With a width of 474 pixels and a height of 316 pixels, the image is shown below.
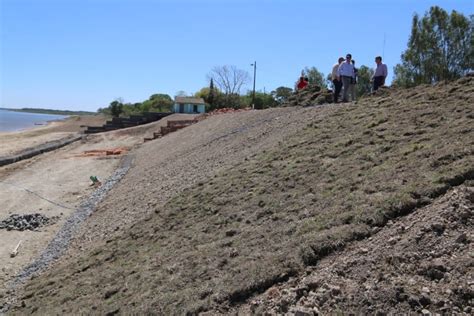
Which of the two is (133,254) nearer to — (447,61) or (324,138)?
(324,138)

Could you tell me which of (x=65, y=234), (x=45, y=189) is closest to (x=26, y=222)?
(x=65, y=234)

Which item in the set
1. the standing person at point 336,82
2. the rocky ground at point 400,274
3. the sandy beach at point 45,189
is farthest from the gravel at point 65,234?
the standing person at point 336,82

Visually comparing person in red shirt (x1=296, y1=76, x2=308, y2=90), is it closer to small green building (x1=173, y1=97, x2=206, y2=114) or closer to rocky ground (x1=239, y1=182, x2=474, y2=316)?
rocky ground (x1=239, y1=182, x2=474, y2=316)

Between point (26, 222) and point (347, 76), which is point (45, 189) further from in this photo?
point (347, 76)

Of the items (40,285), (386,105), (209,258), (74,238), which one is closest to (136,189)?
(74,238)

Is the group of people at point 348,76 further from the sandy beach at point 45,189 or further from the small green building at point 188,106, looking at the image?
the small green building at point 188,106

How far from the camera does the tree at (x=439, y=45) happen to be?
152 ft

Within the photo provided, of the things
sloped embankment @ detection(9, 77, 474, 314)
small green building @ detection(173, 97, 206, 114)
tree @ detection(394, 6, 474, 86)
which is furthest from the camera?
small green building @ detection(173, 97, 206, 114)

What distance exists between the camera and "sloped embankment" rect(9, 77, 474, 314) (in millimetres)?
5414

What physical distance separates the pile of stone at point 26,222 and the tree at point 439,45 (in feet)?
130

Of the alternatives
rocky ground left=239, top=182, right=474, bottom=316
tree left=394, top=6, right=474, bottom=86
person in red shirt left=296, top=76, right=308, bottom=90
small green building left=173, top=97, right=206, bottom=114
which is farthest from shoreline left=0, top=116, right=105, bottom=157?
tree left=394, top=6, right=474, bottom=86

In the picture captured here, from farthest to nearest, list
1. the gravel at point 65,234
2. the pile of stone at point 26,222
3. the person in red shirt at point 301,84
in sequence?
the person in red shirt at point 301,84 → the pile of stone at point 26,222 → the gravel at point 65,234

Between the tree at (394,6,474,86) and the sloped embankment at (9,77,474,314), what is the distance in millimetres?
39027

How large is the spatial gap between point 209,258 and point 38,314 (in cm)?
270
